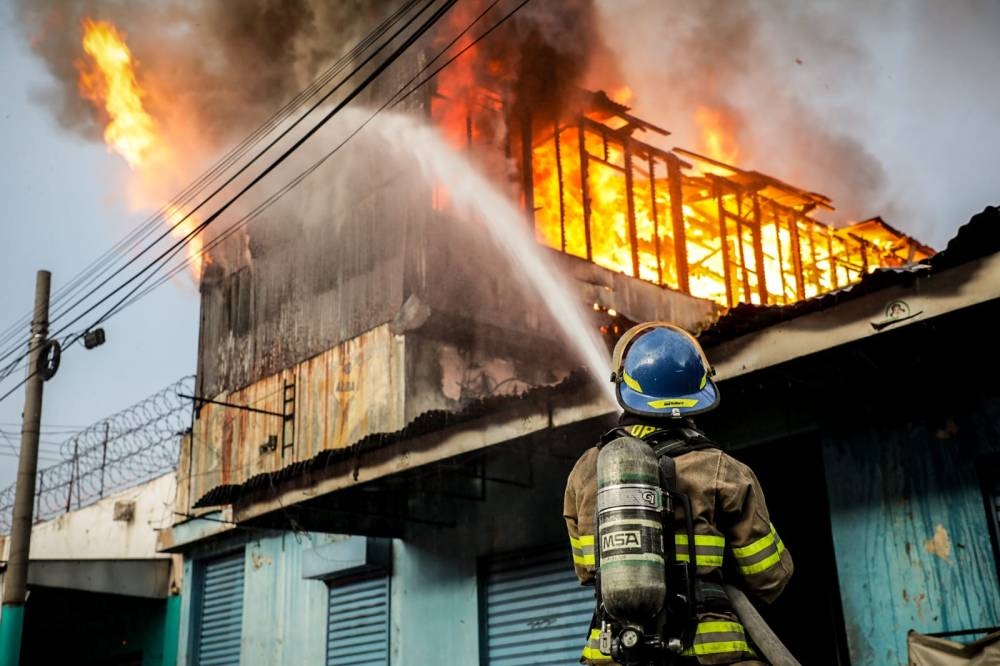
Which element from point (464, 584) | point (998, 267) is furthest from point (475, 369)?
point (998, 267)

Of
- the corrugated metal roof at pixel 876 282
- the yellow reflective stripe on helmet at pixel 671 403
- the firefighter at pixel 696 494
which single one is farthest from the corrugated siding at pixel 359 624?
the yellow reflective stripe on helmet at pixel 671 403

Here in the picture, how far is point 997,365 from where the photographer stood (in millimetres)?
7246

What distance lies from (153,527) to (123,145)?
6280mm

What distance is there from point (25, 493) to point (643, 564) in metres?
12.8

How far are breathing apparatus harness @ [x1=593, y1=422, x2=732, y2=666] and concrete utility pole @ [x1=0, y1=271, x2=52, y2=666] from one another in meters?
11.9

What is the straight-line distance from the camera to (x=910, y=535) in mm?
7414

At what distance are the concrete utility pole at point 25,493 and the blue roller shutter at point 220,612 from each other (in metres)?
Answer: 2.72

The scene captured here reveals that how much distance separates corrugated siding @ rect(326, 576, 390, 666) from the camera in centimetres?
1205

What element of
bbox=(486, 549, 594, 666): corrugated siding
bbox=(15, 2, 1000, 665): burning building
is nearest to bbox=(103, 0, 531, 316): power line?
bbox=(15, 2, 1000, 665): burning building

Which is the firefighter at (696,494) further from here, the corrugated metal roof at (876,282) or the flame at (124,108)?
the flame at (124,108)

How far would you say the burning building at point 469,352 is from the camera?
9406 mm

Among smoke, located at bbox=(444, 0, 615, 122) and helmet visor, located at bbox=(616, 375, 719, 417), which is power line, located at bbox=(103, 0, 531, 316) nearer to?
smoke, located at bbox=(444, 0, 615, 122)

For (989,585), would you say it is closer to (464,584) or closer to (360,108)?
(464,584)

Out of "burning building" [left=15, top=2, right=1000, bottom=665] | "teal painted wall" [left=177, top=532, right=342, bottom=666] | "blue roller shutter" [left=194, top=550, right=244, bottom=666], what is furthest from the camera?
"blue roller shutter" [left=194, top=550, right=244, bottom=666]
